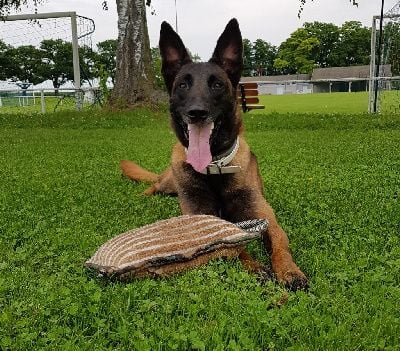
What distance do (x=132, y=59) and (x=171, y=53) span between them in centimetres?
1275

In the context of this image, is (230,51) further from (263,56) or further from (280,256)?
(263,56)

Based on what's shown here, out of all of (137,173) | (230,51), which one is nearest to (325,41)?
(137,173)

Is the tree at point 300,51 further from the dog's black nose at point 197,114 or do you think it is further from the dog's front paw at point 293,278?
the dog's front paw at point 293,278

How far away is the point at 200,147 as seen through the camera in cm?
381

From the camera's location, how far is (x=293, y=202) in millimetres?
4855

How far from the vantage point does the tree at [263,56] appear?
318 ft

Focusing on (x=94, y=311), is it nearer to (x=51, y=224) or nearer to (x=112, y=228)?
(x=112, y=228)

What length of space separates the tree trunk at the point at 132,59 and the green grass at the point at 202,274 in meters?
8.66

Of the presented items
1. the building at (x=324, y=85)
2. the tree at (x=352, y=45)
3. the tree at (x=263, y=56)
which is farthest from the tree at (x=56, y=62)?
the tree at (x=352, y=45)

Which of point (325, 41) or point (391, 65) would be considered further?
point (325, 41)

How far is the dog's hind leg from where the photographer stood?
545cm

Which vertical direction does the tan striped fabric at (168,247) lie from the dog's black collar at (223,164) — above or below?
below

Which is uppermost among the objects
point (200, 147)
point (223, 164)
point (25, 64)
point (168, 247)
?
point (25, 64)

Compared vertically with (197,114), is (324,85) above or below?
below
